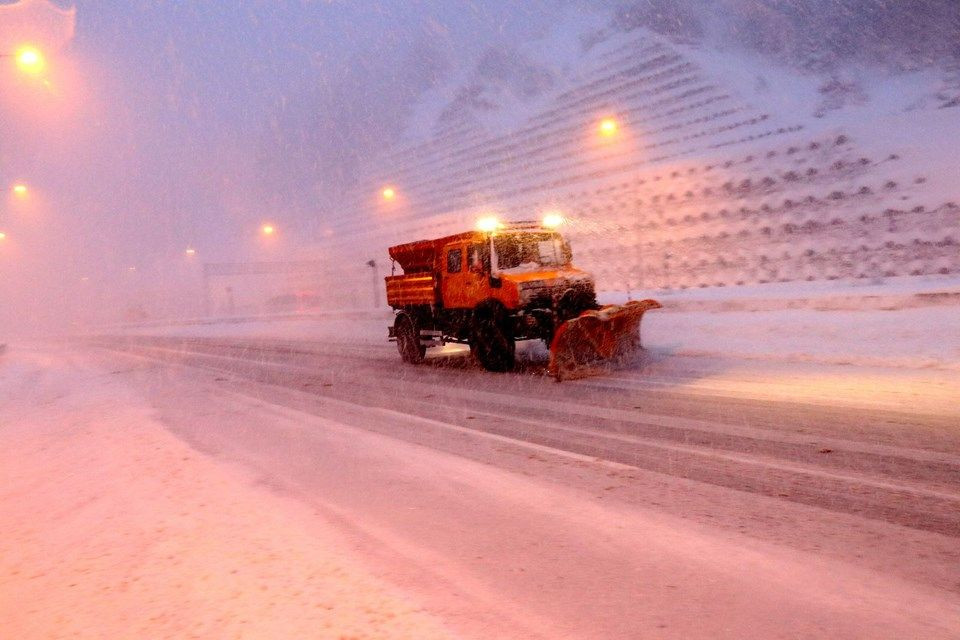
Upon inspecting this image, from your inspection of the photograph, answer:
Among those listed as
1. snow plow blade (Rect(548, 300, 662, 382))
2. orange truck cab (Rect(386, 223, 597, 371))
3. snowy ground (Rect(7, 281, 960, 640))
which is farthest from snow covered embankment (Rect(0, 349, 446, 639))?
orange truck cab (Rect(386, 223, 597, 371))

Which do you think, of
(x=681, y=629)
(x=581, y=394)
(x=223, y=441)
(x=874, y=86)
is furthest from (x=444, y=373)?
(x=874, y=86)

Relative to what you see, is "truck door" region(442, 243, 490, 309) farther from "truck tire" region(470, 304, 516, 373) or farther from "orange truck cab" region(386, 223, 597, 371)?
"truck tire" region(470, 304, 516, 373)

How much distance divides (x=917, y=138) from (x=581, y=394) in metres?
18.7

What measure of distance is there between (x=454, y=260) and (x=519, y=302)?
2299 mm

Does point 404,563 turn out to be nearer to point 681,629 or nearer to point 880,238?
point 681,629

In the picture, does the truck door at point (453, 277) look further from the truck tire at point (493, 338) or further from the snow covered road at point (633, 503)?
the snow covered road at point (633, 503)

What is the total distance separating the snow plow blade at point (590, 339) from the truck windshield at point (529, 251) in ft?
5.34

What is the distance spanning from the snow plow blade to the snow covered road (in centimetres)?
181

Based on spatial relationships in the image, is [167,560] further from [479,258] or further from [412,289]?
[412,289]

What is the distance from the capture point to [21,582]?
4082 millimetres

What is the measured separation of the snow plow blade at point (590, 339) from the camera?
40.2 ft

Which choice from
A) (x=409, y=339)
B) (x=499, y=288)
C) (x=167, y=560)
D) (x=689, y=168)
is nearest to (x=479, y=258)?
(x=499, y=288)

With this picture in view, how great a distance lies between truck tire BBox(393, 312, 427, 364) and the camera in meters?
16.3

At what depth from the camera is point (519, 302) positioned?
13086 mm
